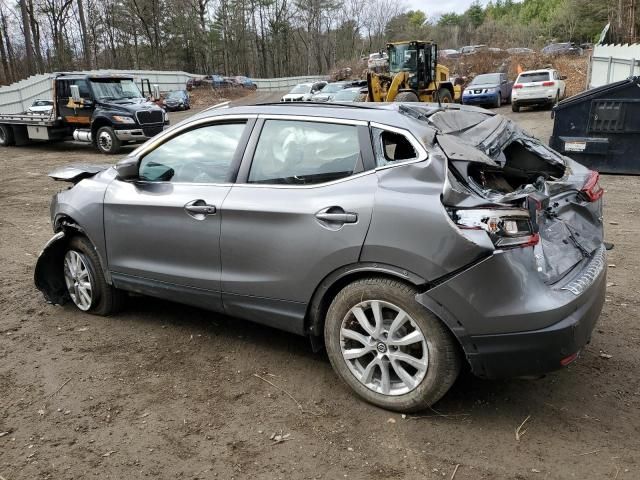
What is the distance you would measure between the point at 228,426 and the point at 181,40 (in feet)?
220

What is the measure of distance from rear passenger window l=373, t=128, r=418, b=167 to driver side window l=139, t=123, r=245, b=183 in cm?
101

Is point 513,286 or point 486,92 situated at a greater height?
point 486,92

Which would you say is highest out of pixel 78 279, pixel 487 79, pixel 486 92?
pixel 487 79

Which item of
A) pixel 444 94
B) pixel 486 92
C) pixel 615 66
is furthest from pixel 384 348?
pixel 486 92

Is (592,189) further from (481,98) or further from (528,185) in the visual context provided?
(481,98)

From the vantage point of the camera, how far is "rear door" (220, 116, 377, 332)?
9.99 ft

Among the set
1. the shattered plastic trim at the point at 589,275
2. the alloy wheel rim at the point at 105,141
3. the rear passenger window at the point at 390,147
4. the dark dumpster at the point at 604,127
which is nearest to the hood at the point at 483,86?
the dark dumpster at the point at 604,127

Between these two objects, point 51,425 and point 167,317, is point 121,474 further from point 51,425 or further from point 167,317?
point 167,317

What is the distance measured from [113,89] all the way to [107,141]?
1.91 metres

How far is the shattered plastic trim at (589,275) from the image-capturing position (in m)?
2.83

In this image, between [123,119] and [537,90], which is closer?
[123,119]

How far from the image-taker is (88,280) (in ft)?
14.7

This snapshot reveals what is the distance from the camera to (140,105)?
16391mm

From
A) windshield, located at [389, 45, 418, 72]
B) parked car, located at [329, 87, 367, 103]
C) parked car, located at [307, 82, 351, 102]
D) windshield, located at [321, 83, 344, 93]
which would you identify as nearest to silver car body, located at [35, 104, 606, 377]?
windshield, located at [389, 45, 418, 72]
